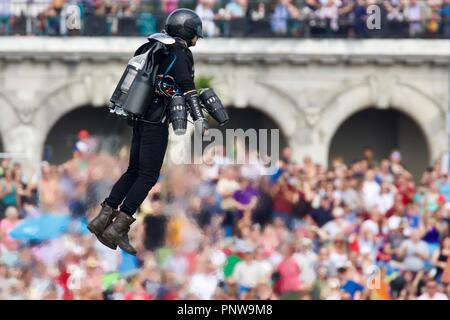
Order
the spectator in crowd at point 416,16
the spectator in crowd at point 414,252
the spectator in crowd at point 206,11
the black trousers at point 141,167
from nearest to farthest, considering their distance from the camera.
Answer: the black trousers at point 141,167
the spectator in crowd at point 414,252
the spectator in crowd at point 206,11
the spectator in crowd at point 416,16

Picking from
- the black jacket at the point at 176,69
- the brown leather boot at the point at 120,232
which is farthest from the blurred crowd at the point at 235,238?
the black jacket at the point at 176,69

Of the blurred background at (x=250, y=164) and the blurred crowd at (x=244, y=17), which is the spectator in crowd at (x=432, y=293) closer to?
the blurred background at (x=250, y=164)

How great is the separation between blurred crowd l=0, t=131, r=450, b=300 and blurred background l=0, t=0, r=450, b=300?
0.03 meters

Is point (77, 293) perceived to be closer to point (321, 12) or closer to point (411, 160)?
point (321, 12)

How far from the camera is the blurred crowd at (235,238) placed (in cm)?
1684

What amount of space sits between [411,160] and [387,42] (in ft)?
10.4

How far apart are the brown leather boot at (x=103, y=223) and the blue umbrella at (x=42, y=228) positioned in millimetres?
4381

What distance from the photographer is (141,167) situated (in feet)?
37.6

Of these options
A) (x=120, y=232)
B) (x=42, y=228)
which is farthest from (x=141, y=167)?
(x=42, y=228)

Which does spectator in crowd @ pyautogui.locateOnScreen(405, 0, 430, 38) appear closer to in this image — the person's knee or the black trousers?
the black trousers

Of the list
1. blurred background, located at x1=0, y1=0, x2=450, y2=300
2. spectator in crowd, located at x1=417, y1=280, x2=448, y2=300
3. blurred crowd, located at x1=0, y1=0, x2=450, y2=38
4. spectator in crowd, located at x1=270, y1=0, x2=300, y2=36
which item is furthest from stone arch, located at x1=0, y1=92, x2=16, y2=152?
spectator in crowd, located at x1=417, y1=280, x2=448, y2=300

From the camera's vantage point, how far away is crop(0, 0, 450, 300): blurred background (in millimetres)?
17391

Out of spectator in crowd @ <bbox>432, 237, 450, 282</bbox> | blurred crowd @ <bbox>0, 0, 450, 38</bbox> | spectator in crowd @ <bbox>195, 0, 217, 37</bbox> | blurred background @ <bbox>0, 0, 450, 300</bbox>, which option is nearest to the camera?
blurred background @ <bbox>0, 0, 450, 300</bbox>

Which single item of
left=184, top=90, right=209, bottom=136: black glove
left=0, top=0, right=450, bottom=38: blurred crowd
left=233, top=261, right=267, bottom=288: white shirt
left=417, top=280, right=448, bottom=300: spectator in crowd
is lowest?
left=417, top=280, right=448, bottom=300: spectator in crowd
